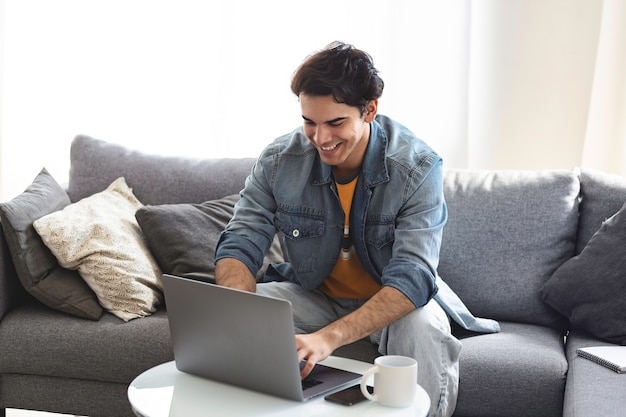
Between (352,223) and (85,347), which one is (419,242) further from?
(85,347)

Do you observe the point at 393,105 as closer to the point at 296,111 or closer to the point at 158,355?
the point at 296,111

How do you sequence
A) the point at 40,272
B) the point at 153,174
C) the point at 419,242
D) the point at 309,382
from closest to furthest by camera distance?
the point at 309,382
the point at 419,242
the point at 40,272
the point at 153,174

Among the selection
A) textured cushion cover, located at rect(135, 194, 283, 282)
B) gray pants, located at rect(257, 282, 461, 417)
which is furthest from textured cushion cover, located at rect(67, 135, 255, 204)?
gray pants, located at rect(257, 282, 461, 417)

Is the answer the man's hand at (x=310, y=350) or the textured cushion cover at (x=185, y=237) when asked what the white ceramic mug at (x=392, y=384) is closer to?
the man's hand at (x=310, y=350)

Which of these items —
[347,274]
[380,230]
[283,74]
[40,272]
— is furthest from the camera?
[283,74]

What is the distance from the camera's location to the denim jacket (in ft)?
6.69

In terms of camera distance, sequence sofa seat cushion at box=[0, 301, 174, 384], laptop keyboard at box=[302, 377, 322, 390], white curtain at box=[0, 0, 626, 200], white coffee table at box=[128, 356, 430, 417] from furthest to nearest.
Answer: white curtain at box=[0, 0, 626, 200] → sofa seat cushion at box=[0, 301, 174, 384] → laptop keyboard at box=[302, 377, 322, 390] → white coffee table at box=[128, 356, 430, 417]

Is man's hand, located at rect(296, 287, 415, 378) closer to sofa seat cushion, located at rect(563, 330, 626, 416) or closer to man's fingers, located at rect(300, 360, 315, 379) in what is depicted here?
man's fingers, located at rect(300, 360, 315, 379)

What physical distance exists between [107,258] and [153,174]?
0.53m

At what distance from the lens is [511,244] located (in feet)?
8.08

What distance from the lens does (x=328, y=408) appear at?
56.8 inches

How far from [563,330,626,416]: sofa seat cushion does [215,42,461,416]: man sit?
0.27 metres

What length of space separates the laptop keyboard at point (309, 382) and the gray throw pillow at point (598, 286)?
993mm

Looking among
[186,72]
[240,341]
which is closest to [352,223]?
[240,341]
